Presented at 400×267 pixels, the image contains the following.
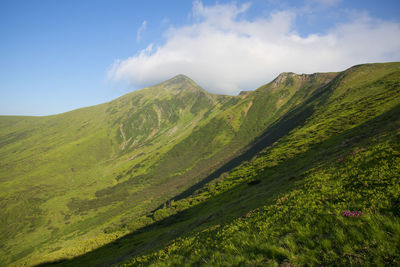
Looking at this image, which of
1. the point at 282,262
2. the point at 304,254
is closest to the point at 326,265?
the point at 304,254

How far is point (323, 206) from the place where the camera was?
455 inches

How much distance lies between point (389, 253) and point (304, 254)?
8.49 ft

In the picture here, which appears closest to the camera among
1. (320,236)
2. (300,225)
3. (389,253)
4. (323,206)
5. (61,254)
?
(389,253)

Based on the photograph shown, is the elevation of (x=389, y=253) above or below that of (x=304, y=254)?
above

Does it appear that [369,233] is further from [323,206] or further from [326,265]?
[323,206]

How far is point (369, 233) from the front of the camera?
6.80 m

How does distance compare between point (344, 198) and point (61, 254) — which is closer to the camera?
point (344, 198)

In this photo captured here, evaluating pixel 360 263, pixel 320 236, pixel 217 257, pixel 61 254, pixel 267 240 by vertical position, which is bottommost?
pixel 61 254

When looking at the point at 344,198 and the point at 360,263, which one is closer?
the point at 360,263

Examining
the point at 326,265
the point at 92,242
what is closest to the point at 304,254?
the point at 326,265

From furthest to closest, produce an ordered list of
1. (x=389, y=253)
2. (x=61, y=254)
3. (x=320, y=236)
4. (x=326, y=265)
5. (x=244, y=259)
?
(x=61, y=254), (x=244, y=259), (x=320, y=236), (x=326, y=265), (x=389, y=253)

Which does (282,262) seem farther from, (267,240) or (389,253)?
(389,253)

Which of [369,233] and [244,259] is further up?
[369,233]

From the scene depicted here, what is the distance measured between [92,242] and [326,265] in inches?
4819
